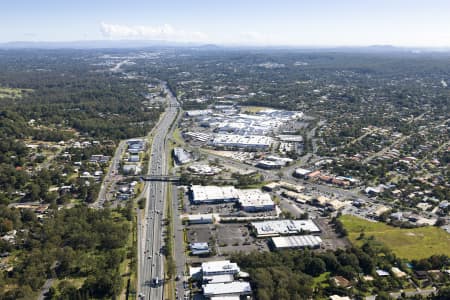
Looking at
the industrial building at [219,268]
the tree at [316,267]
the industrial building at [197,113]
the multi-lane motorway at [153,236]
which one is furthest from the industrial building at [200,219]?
the industrial building at [197,113]

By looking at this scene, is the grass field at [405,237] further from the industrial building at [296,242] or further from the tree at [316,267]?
the tree at [316,267]

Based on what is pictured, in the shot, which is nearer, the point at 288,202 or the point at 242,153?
the point at 288,202

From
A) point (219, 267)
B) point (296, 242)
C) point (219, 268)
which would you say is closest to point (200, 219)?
point (219, 267)

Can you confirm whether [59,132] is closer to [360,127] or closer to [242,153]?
[242,153]

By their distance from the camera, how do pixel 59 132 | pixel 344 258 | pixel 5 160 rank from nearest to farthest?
pixel 344 258 < pixel 5 160 < pixel 59 132

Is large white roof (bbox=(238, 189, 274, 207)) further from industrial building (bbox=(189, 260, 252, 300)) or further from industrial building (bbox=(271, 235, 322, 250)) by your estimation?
industrial building (bbox=(189, 260, 252, 300))

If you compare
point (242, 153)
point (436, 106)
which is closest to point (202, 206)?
point (242, 153)
